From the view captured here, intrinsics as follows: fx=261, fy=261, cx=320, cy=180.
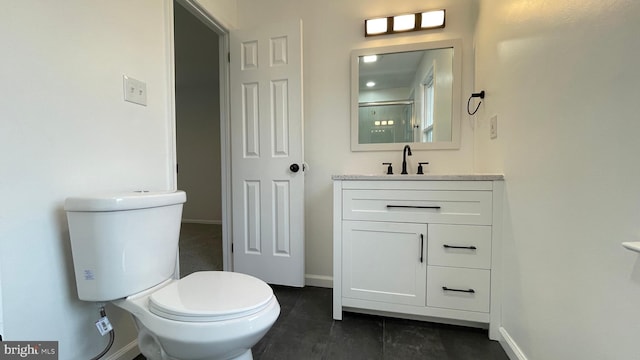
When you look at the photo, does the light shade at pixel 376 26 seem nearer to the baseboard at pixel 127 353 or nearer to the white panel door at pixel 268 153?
the white panel door at pixel 268 153

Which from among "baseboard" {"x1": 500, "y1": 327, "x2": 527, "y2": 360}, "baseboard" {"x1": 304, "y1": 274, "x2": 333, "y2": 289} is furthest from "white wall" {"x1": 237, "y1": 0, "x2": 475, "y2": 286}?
"baseboard" {"x1": 500, "y1": 327, "x2": 527, "y2": 360}

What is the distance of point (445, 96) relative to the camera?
183cm

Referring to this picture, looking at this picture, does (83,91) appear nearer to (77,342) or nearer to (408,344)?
(77,342)

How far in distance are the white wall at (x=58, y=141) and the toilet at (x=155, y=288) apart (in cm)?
10

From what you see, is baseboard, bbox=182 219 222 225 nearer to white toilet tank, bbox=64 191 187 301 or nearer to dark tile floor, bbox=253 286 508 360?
dark tile floor, bbox=253 286 508 360

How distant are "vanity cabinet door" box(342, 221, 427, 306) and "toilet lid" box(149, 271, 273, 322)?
663 millimetres

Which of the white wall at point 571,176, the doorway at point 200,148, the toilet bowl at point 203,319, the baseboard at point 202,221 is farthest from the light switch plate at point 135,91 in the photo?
the baseboard at point 202,221

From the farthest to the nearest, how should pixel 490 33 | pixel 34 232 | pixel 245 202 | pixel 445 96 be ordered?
1. pixel 245 202
2. pixel 445 96
3. pixel 490 33
4. pixel 34 232

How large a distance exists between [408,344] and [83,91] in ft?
6.03

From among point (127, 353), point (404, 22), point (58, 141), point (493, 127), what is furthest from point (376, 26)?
point (127, 353)

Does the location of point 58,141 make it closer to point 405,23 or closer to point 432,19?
point 405,23

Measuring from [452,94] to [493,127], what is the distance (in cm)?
46

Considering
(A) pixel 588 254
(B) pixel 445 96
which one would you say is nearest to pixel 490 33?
(B) pixel 445 96

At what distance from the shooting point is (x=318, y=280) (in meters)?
2.04
